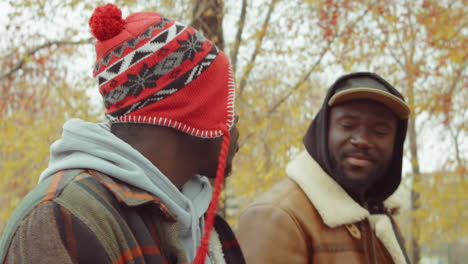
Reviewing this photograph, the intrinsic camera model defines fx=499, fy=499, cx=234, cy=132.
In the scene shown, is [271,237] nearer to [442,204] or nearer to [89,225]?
[89,225]

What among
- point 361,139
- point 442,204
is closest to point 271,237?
point 361,139

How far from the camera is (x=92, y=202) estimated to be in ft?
4.19

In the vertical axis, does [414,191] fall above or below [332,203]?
below

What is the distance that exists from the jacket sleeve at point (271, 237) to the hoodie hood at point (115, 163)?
797 mm

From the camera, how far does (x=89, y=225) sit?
4.00 ft

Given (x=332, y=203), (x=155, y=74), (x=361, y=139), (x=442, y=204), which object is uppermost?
(x=155, y=74)

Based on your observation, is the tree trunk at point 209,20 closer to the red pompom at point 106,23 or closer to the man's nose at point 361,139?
the man's nose at point 361,139

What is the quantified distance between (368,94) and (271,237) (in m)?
0.93

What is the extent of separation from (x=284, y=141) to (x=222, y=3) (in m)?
2.63

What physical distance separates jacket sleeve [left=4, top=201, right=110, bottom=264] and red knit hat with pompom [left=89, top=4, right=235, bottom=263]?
39cm

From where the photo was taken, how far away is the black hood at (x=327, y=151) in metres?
2.76

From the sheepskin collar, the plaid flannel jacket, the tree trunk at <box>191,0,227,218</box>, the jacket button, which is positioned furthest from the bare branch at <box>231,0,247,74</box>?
the plaid flannel jacket

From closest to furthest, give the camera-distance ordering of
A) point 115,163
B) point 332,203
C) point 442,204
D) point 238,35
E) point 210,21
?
point 115,163 → point 332,203 → point 210,21 → point 238,35 → point 442,204

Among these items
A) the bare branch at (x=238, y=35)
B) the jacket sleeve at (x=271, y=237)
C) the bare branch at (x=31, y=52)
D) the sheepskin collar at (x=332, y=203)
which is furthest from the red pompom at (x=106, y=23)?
the bare branch at (x=238, y=35)
